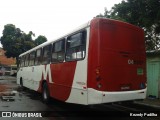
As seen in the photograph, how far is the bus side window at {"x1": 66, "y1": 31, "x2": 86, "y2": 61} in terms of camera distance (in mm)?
8080

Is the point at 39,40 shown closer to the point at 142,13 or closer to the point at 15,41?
the point at 15,41

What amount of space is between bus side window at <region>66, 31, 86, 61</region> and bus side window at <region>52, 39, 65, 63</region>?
54 centimetres

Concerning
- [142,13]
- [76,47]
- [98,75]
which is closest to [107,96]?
[98,75]

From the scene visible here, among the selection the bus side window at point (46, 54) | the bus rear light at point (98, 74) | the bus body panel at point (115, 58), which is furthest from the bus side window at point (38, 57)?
the bus rear light at point (98, 74)

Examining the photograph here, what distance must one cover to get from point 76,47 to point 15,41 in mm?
37899

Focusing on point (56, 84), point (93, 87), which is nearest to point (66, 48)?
point (56, 84)

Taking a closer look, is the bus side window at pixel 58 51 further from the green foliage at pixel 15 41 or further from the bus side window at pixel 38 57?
the green foliage at pixel 15 41

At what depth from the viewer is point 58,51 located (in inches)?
404

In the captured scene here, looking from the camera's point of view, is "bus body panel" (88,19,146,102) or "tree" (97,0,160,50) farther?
"tree" (97,0,160,50)

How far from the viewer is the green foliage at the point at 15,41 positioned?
4406cm

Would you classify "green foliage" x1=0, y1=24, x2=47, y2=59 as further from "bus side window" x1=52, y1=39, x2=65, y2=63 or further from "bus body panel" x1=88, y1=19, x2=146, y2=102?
"bus body panel" x1=88, y1=19, x2=146, y2=102

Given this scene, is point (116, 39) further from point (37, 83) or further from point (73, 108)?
point (37, 83)

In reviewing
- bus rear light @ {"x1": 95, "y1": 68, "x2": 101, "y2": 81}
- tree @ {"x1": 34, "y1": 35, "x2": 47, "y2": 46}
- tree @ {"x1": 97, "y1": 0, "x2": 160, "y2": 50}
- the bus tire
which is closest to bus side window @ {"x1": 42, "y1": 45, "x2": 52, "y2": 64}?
the bus tire

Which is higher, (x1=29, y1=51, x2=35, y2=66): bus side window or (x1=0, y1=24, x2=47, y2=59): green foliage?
(x1=0, y1=24, x2=47, y2=59): green foliage
